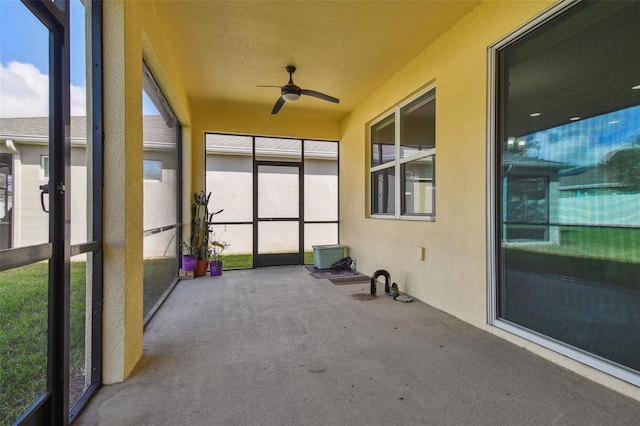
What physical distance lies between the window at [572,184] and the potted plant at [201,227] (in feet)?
14.5

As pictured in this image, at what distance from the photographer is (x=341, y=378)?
198cm

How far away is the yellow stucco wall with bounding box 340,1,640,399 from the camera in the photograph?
2641mm

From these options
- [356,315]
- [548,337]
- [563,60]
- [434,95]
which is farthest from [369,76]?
[548,337]

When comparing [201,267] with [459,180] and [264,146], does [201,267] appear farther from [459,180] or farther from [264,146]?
[459,180]

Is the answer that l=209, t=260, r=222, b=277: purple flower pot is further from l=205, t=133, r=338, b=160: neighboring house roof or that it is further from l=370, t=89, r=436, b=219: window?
l=370, t=89, r=436, b=219: window

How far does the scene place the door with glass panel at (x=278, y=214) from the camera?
598cm

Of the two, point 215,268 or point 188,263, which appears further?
point 215,268

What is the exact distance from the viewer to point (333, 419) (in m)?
1.59

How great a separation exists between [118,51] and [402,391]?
106 inches

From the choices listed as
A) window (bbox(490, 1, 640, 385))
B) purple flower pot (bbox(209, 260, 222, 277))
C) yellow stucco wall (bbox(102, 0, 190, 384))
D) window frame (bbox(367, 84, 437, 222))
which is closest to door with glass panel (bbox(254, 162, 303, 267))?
purple flower pot (bbox(209, 260, 222, 277))

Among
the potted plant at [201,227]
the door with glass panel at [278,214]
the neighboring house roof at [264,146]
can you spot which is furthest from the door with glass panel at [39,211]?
the door with glass panel at [278,214]

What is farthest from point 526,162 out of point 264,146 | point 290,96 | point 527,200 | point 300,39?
point 264,146

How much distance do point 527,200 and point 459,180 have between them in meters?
0.73

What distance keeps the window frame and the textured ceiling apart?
46 cm
